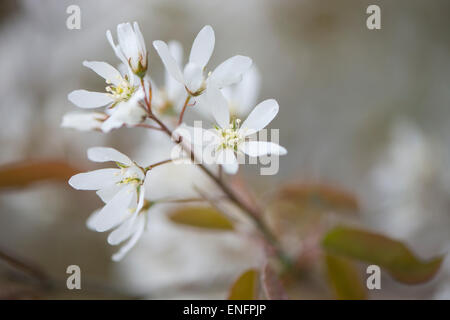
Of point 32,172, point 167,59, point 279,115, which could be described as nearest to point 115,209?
point 167,59

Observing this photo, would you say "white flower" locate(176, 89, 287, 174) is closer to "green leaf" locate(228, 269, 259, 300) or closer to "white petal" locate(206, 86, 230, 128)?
"white petal" locate(206, 86, 230, 128)

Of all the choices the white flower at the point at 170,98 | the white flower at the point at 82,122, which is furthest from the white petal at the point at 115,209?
the white flower at the point at 170,98

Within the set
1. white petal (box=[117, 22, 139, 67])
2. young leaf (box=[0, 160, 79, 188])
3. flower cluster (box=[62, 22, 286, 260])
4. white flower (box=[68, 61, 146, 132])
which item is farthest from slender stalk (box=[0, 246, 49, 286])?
white petal (box=[117, 22, 139, 67])

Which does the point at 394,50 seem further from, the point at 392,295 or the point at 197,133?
the point at 197,133

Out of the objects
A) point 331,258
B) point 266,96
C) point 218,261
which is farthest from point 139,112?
point 266,96

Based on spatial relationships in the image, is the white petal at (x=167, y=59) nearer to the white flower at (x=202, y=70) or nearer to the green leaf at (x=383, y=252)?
the white flower at (x=202, y=70)
